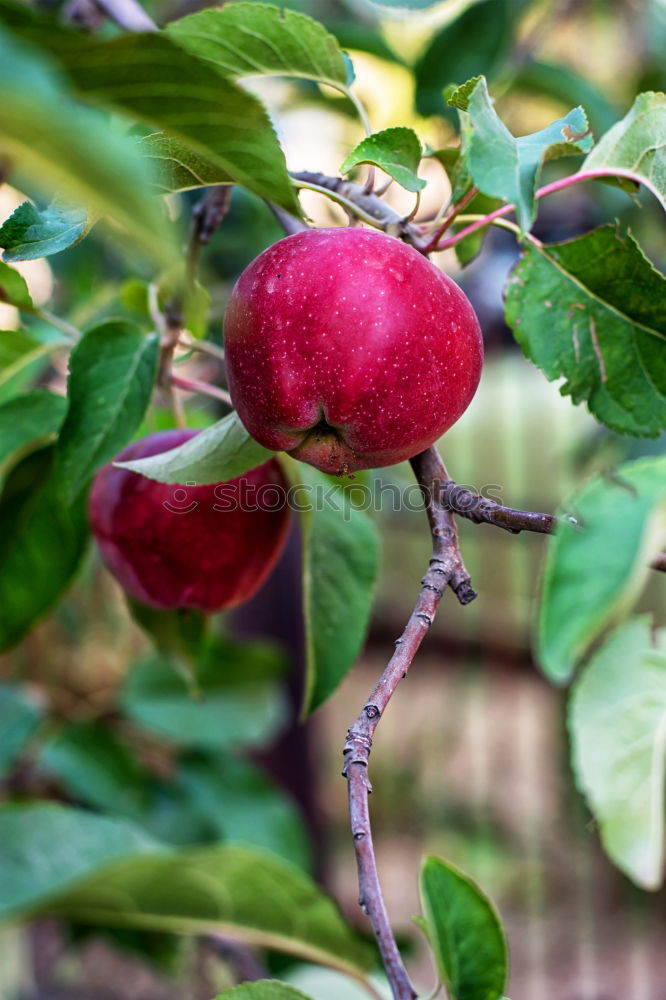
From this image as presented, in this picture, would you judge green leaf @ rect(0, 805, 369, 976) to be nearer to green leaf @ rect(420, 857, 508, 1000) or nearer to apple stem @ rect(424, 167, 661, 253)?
green leaf @ rect(420, 857, 508, 1000)

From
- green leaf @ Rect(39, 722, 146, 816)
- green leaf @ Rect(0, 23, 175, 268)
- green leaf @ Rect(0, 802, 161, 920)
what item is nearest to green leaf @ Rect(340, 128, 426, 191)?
Result: green leaf @ Rect(0, 23, 175, 268)

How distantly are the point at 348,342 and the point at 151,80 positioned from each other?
18 centimetres

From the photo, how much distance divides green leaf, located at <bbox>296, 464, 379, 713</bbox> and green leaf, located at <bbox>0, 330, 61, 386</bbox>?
0.71 ft

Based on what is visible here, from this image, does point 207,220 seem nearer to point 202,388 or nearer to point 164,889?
point 202,388

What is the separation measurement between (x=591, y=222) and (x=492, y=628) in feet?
5.88

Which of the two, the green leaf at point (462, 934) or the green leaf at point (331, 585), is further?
the green leaf at point (331, 585)

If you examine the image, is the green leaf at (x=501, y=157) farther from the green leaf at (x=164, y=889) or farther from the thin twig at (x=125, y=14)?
the green leaf at (x=164, y=889)

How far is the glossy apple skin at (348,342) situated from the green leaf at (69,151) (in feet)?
0.75

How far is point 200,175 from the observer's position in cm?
47

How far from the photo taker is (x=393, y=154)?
18.8 inches

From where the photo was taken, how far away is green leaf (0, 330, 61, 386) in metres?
0.70

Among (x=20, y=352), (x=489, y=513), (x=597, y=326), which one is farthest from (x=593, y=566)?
(x=20, y=352)

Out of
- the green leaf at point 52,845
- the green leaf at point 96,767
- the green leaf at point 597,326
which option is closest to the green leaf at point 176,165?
the green leaf at point 597,326

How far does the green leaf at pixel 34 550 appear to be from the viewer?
2.28 feet
